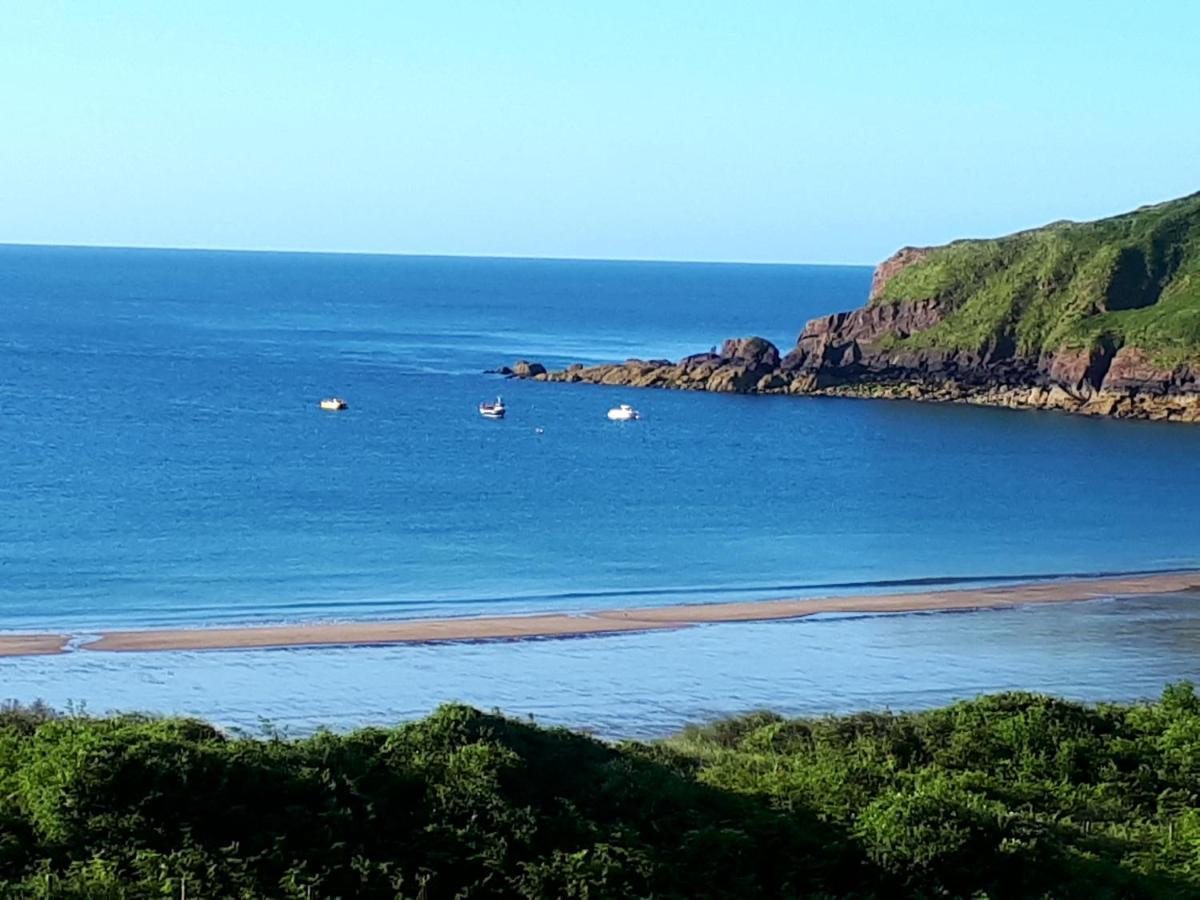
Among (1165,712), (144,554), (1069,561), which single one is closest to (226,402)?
(144,554)

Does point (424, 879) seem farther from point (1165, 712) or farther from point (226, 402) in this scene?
point (226, 402)

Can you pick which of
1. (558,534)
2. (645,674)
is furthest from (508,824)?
(558,534)

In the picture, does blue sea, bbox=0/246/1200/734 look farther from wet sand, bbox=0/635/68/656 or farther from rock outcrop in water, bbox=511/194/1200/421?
rock outcrop in water, bbox=511/194/1200/421

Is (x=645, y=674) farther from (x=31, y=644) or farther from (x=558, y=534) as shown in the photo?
(x=558, y=534)

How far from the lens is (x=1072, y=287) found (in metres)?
130

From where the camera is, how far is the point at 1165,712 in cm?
2750

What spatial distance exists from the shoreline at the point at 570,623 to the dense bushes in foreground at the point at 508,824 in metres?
20.8

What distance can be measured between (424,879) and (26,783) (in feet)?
14.7

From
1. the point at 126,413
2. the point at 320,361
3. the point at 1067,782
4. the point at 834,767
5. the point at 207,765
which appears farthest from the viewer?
the point at 320,361

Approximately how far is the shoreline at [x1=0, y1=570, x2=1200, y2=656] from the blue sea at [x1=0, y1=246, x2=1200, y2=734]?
1257mm

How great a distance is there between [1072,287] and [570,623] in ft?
300

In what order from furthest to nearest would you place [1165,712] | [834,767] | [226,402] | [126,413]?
1. [226,402]
2. [126,413]
3. [1165,712]
4. [834,767]

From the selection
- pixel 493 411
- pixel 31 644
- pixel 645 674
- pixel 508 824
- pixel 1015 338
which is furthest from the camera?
pixel 1015 338

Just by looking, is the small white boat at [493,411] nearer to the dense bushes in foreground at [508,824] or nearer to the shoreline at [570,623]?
the shoreline at [570,623]
